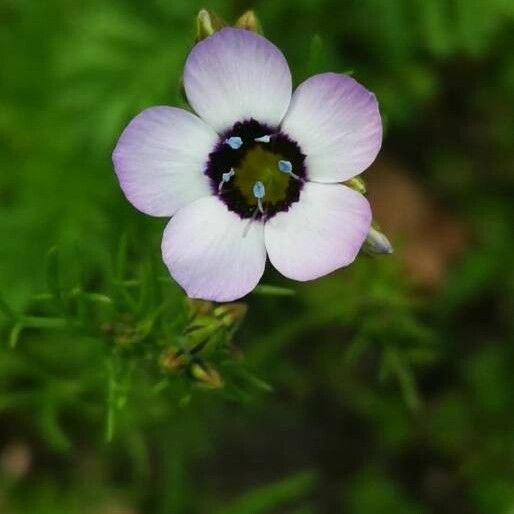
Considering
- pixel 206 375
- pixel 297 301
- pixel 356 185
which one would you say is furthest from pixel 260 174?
pixel 297 301

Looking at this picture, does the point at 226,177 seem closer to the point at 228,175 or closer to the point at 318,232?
the point at 228,175

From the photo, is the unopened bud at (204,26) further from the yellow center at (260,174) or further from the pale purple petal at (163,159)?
the yellow center at (260,174)

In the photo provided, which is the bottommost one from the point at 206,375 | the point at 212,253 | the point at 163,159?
the point at 206,375

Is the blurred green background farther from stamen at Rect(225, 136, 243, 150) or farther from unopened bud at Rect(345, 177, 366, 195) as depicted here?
unopened bud at Rect(345, 177, 366, 195)

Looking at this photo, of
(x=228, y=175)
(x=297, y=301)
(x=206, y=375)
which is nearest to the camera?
(x=228, y=175)

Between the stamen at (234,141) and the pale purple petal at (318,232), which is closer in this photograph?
the pale purple petal at (318,232)

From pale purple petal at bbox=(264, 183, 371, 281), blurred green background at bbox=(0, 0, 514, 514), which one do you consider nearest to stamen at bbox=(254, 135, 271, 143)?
pale purple petal at bbox=(264, 183, 371, 281)

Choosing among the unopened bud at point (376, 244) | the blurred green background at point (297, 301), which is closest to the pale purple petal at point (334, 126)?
the unopened bud at point (376, 244)
